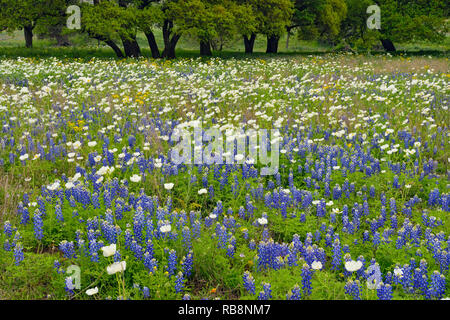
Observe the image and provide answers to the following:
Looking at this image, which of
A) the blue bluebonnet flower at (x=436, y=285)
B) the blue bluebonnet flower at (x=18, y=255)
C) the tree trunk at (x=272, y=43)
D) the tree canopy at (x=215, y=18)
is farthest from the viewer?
the tree trunk at (x=272, y=43)

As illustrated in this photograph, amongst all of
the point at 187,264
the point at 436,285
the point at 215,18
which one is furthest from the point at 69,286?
the point at 215,18

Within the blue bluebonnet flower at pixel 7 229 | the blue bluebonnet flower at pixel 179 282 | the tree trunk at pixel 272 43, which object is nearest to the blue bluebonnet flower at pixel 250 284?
the blue bluebonnet flower at pixel 179 282

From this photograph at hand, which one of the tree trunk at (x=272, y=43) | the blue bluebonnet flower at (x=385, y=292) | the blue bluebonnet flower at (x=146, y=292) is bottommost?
the blue bluebonnet flower at (x=146, y=292)

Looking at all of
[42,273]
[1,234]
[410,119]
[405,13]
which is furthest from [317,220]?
[405,13]

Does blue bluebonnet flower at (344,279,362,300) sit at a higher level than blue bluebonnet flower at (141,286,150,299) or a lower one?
higher

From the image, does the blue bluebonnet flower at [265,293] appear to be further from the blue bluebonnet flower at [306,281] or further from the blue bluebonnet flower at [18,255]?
the blue bluebonnet flower at [18,255]

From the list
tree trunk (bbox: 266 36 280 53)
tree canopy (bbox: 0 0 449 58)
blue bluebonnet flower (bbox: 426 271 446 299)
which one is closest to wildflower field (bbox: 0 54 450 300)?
blue bluebonnet flower (bbox: 426 271 446 299)

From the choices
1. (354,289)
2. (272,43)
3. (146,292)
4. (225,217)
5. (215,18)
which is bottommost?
(146,292)

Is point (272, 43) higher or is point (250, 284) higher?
point (272, 43)

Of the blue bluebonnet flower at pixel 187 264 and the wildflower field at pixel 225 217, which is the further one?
the blue bluebonnet flower at pixel 187 264

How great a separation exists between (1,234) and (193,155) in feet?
8.13

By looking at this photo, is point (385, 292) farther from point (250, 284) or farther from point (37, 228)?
point (37, 228)

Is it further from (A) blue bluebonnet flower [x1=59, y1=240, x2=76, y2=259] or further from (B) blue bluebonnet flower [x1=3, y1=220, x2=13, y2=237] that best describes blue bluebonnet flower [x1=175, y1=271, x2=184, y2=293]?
(B) blue bluebonnet flower [x1=3, y1=220, x2=13, y2=237]
